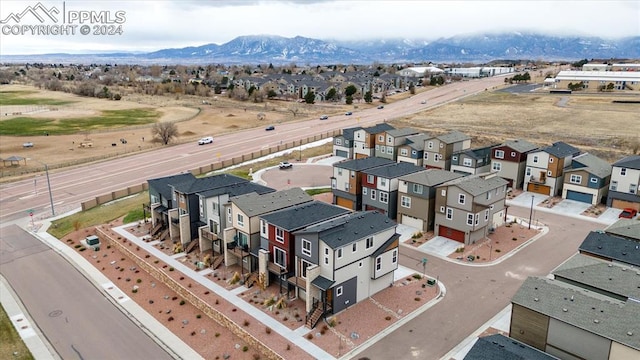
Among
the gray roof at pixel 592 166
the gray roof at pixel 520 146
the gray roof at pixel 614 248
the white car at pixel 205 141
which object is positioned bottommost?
the white car at pixel 205 141

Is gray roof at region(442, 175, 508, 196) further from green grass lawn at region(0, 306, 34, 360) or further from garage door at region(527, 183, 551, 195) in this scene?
green grass lawn at region(0, 306, 34, 360)

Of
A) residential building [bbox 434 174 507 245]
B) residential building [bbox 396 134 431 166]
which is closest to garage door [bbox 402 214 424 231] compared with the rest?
residential building [bbox 434 174 507 245]

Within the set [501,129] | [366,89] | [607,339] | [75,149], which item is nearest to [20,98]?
[75,149]

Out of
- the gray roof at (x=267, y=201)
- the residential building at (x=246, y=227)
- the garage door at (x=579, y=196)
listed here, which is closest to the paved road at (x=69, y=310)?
the residential building at (x=246, y=227)

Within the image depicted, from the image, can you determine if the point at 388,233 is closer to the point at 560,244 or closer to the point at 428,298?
the point at 428,298

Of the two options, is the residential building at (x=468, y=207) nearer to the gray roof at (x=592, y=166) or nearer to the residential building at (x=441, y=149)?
the gray roof at (x=592, y=166)

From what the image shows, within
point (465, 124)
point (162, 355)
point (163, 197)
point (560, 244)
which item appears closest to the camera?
point (162, 355)

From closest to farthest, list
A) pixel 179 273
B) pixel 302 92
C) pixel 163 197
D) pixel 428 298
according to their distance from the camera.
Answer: pixel 428 298 < pixel 179 273 < pixel 163 197 < pixel 302 92
